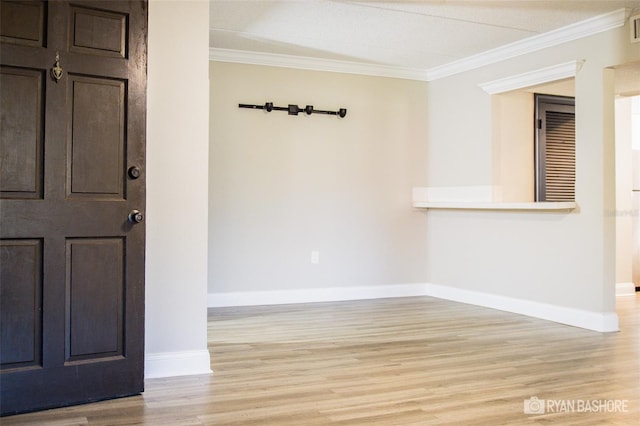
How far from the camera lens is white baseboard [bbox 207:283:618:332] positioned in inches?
185

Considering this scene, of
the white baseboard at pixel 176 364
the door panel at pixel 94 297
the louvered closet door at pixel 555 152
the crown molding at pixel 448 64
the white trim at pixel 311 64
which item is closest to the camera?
the door panel at pixel 94 297

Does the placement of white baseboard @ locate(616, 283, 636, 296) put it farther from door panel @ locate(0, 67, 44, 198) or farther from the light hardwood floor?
door panel @ locate(0, 67, 44, 198)

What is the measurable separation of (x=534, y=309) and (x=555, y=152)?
1828 mm

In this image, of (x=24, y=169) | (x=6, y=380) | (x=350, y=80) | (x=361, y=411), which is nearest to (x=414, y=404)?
(x=361, y=411)

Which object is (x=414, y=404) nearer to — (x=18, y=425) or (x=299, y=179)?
(x=18, y=425)

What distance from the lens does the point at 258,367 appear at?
3488mm

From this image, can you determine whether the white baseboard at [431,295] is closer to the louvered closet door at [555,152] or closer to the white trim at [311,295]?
the white trim at [311,295]

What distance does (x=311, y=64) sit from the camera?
5.88m

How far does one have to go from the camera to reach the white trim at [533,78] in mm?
4840

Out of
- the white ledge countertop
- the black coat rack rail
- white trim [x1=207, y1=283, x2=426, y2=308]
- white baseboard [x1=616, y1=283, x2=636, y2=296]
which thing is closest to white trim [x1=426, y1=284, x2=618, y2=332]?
white trim [x1=207, y1=283, x2=426, y2=308]

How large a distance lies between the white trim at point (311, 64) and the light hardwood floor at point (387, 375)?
2.35 m

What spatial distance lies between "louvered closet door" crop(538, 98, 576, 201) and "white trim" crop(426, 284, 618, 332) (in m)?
1.20

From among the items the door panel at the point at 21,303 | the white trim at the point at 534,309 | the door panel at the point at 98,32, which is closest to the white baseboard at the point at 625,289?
the white trim at the point at 534,309

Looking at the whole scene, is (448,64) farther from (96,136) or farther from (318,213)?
(96,136)
